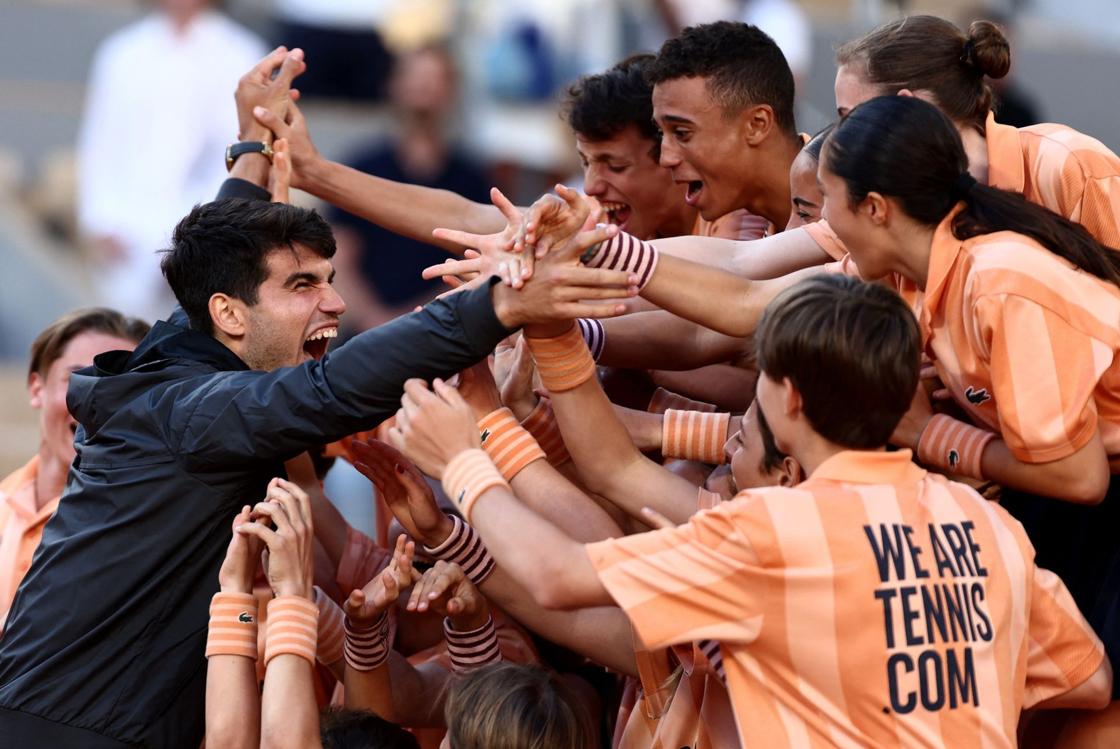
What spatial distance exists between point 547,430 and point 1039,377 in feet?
4.41

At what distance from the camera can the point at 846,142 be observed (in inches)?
133

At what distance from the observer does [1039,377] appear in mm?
3158

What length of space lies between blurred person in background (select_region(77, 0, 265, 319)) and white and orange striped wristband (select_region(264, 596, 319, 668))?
588 centimetres

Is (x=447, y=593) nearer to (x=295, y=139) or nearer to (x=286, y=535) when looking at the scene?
(x=286, y=535)

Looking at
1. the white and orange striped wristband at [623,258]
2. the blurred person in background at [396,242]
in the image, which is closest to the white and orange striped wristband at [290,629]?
the white and orange striped wristband at [623,258]

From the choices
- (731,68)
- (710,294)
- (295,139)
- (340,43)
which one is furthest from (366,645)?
(340,43)

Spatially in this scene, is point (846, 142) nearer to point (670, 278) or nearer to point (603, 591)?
point (670, 278)

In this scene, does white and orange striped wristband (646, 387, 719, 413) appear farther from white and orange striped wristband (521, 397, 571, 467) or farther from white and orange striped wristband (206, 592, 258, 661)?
white and orange striped wristband (206, 592, 258, 661)

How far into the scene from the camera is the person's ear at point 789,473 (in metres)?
3.27

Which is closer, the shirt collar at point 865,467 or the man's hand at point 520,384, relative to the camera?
the shirt collar at point 865,467

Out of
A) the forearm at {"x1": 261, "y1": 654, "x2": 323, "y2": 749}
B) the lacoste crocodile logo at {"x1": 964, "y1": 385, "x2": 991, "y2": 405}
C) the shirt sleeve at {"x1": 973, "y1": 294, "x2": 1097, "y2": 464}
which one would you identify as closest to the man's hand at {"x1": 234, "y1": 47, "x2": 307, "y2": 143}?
the forearm at {"x1": 261, "y1": 654, "x2": 323, "y2": 749}

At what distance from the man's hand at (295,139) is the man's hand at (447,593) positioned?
145 cm

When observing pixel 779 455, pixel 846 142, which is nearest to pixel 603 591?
pixel 779 455

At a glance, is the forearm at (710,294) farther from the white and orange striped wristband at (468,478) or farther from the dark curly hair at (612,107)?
the dark curly hair at (612,107)
